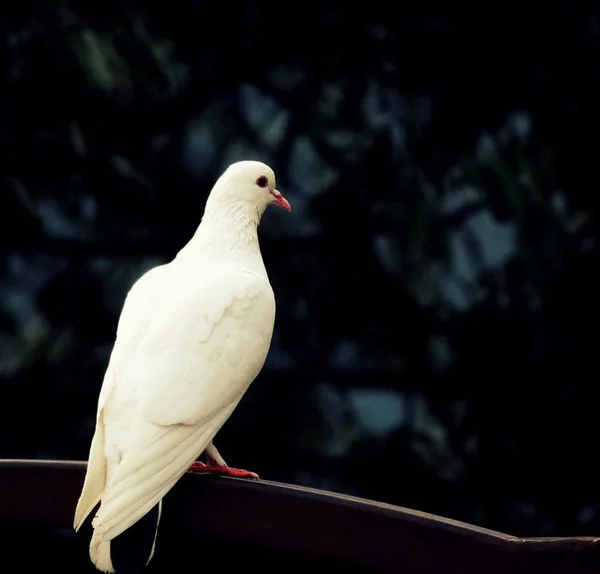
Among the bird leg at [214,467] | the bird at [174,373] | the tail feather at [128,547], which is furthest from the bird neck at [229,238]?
the tail feather at [128,547]

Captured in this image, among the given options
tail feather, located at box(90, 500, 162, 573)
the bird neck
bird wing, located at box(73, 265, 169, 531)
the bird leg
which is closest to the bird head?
the bird neck

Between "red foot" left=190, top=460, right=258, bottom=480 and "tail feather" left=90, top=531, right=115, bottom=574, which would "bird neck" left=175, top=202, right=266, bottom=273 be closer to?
"red foot" left=190, top=460, right=258, bottom=480

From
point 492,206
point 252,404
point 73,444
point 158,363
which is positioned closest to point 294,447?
point 252,404

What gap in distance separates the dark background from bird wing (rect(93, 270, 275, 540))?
224cm

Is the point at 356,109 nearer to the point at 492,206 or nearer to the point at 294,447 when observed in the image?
the point at 492,206

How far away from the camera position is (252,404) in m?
4.46

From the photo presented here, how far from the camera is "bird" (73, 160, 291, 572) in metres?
1.82

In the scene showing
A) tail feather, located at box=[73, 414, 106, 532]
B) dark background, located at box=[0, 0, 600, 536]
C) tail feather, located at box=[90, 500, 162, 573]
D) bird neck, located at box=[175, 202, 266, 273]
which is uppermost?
bird neck, located at box=[175, 202, 266, 273]

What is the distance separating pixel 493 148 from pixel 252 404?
1285mm

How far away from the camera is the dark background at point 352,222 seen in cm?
432

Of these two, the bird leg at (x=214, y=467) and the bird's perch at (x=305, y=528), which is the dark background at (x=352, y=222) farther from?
the bird's perch at (x=305, y=528)

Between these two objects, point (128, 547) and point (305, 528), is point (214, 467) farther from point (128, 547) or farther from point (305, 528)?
point (305, 528)

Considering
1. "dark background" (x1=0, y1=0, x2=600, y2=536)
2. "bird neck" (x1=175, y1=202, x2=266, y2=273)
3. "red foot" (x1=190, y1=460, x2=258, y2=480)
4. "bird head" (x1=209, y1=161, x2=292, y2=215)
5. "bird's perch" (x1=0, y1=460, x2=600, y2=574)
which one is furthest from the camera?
"dark background" (x1=0, y1=0, x2=600, y2=536)

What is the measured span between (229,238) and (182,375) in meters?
0.39
